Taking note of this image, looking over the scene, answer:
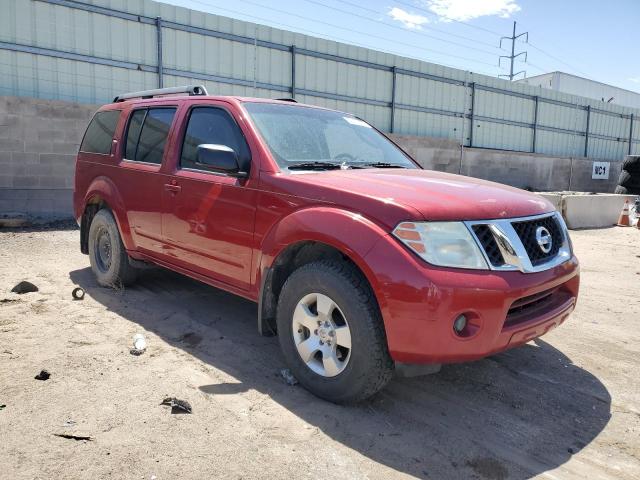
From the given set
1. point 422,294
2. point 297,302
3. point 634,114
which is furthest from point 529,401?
point 634,114

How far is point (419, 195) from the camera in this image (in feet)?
9.56

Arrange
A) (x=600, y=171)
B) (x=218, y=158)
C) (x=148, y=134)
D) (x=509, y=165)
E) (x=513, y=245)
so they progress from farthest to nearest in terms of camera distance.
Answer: (x=600, y=171)
(x=509, y=165)
(x=148, y=134)
(x=218, y=158)
(x=513, y=245)

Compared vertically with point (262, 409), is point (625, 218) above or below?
above

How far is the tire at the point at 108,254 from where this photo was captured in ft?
16.7

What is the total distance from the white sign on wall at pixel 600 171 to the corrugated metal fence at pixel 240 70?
3347 millimetres

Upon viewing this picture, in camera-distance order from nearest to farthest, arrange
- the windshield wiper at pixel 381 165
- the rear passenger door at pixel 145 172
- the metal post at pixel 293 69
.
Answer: the windshield wiper at pixel 381 165
the rear passenger door at pixel 145 172
the metal post at pixel 293 69

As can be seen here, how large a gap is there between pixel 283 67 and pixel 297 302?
11.5 metres

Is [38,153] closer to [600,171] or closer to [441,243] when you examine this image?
[441,243]

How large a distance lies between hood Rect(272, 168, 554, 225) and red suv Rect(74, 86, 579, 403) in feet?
0.04

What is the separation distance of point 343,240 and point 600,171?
24.6 m

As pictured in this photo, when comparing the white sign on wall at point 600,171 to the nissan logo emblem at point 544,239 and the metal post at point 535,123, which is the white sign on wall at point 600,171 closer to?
the metal post at point 535,123

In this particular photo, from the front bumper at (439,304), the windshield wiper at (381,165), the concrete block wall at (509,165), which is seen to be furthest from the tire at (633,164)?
the front bumper at (439,304)

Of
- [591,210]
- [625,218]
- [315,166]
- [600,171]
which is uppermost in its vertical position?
[600,171]

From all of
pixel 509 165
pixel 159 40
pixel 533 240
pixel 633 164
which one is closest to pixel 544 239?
pixel 533 240
